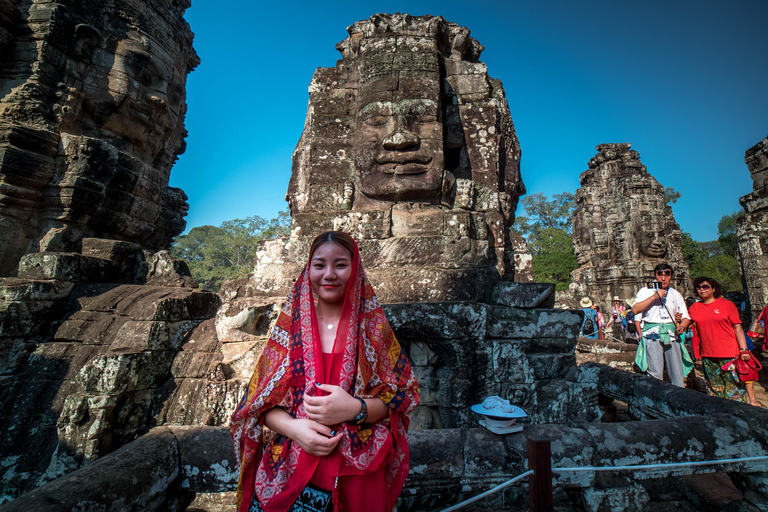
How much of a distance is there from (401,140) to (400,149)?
10cm

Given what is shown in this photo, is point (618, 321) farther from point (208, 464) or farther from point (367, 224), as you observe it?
point (208, 464)

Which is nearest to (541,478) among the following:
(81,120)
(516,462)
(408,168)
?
(516,462)

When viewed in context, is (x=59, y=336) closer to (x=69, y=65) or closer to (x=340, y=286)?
(x=340, y=286)

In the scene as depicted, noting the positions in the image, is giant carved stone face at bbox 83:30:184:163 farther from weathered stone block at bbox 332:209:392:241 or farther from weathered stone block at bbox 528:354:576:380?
weathered stone block at bbox 528:354:576:380

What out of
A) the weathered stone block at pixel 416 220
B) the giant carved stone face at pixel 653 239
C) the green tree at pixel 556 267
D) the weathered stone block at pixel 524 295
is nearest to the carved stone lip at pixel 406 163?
the weathered stone block at pixel 416 220

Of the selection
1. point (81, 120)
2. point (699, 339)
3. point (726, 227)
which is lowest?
point (699, 339)

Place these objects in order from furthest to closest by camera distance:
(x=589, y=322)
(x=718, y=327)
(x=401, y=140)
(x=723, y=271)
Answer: (x=723, y=271) < (x=589, y=322) < (x=718, y=327) < (x=401, y=140)

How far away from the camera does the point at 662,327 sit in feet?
13.5

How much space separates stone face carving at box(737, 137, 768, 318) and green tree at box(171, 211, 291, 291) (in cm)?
3127

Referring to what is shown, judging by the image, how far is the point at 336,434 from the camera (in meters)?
1.21

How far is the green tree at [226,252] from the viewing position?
1360 inches

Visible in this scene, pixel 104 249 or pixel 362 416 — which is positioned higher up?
pixel 104 249

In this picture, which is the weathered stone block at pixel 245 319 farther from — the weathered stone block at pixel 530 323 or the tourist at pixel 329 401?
the weathered stone block at pixel 530 323

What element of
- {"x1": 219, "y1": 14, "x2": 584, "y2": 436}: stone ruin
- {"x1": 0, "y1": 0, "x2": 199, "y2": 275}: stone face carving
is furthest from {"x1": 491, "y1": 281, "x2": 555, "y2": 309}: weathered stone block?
{"x1": 0, "y1": 0, "x2": 199, "y2": 275}: stone face carving
